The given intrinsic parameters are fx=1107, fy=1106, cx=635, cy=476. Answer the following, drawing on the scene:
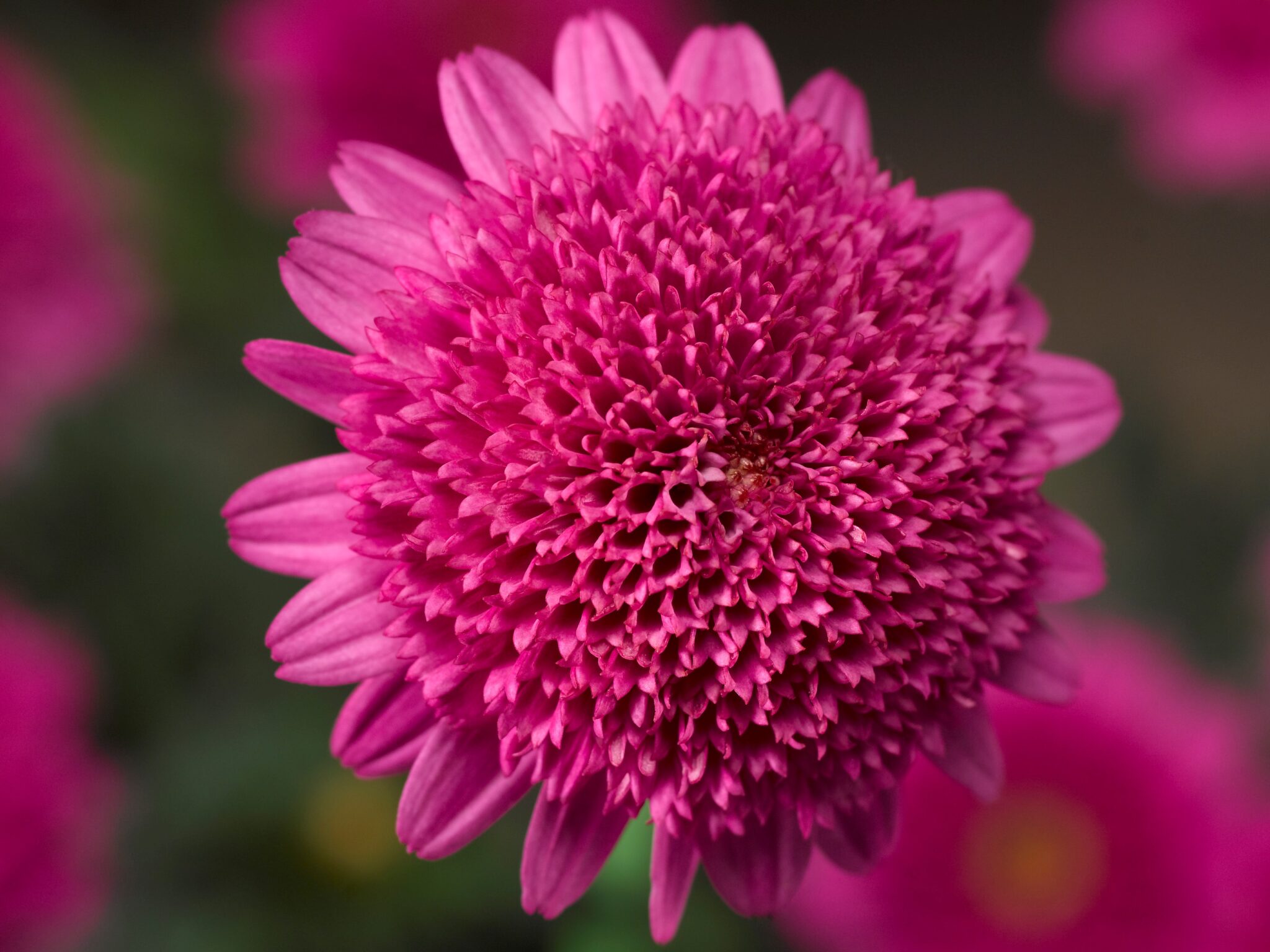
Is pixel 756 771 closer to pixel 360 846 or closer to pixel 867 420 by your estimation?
pixel 867 420

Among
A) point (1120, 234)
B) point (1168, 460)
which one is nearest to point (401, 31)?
point (1168, 460)

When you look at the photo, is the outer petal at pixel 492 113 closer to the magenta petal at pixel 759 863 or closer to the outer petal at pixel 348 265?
the outer petal at pixel 348 265

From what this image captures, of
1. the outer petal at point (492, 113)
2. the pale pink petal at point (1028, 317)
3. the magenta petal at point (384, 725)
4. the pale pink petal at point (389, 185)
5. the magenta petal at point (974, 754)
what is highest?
the outer petal at point (492, 113)

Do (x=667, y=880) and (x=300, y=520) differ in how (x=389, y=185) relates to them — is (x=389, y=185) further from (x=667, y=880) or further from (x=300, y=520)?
(x=667, y=880)

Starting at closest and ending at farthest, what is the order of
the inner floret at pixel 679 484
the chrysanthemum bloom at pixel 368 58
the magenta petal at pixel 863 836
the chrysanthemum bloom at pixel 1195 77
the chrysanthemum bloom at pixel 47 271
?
the inner floret at pixel 679 484 → the magenta petal at pixel 863 836 → the chrysanthemum bloom at pixel 368 58 → the chrysanthemum bloom at pixel 47 271 → the chrysanthemum bloom at pixel 1195 77

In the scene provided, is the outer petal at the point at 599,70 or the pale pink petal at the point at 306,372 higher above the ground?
the outer petal at the point at 599,70

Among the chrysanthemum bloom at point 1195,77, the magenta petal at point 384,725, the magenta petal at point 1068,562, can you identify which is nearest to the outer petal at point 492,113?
the magenta petal at point 384,725

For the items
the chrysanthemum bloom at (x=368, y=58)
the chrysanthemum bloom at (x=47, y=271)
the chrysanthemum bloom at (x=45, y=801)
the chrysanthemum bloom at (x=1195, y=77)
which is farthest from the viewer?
the chrysanthemum bloom at (x=1195, y=77)
